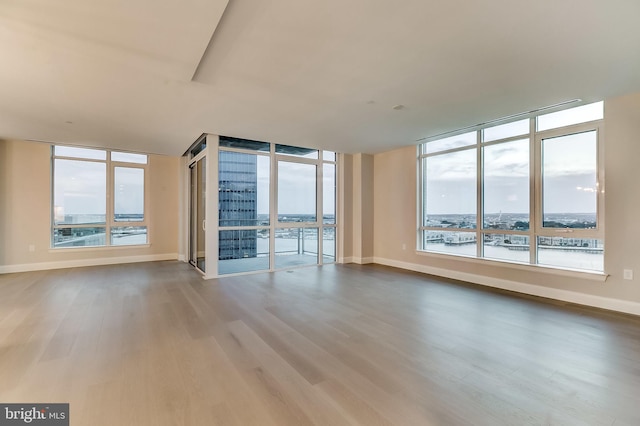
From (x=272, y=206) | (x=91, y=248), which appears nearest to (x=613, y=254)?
(x=272, y=206)

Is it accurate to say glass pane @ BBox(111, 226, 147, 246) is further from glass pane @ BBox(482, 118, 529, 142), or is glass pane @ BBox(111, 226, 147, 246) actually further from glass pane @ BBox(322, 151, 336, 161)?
glass pane @ BBox(482, 118, 529, 142)

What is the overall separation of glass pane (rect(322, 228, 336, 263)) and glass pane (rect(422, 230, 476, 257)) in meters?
2.07

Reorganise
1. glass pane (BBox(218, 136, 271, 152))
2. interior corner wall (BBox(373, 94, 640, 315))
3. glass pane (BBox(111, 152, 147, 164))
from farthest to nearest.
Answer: glass pane (BBox(111, 152, 147, 164)) < glass pane (BBox(218, 136, 271, 152)) < interior corner wall (BBox(373, 94, 640, 315))

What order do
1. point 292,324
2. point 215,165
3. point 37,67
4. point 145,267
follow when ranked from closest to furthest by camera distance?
point 37,67, point 292,324, point 215,165, point 145,267

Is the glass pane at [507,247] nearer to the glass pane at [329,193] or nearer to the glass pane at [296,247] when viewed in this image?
the glass pane at [329,193]

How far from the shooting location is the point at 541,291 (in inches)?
158

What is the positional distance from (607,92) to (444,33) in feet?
8.55

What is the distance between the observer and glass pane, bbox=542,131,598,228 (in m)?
3.70

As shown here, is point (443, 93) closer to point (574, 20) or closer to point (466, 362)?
point (574, 20)

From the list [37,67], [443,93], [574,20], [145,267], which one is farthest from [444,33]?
[145,267]

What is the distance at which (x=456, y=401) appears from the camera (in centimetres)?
175

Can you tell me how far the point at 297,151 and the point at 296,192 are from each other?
35.8 inches

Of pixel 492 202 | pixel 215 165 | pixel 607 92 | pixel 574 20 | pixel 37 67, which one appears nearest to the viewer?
pixel 574 20

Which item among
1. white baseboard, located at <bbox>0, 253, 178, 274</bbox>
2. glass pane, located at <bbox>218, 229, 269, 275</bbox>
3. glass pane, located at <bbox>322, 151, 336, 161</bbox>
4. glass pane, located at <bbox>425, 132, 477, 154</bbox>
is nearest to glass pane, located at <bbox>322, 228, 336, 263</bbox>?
glass pane, located at <bbox>218, 229, 269, 275</bbox>
